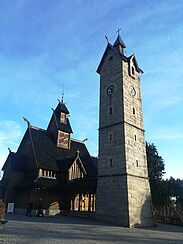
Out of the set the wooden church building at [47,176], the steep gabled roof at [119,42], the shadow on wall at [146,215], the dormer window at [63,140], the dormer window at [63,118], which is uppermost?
the steep gabled roof at [119,42]

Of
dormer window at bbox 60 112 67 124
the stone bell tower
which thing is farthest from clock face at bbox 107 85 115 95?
dormer window at bbox 60 112 67 124

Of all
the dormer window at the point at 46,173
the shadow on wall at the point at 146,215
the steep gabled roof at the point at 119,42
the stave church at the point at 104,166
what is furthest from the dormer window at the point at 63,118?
the shadow on wall at the point at 146,215

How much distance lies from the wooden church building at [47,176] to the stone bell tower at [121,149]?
3317 mm

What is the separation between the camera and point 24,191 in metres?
28.5

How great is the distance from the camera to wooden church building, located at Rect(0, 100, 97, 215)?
27.3 meters

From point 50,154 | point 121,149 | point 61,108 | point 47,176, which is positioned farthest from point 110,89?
point 47,176

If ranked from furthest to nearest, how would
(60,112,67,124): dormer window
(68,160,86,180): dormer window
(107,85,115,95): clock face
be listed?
(60,112,67,124): dormer window < (68,160,86,180): dormer window < (107,85,115,95): clock face

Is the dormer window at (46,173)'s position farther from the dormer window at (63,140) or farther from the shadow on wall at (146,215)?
the shadow on wall at (146,215)

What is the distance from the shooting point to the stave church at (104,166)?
22.4 metres

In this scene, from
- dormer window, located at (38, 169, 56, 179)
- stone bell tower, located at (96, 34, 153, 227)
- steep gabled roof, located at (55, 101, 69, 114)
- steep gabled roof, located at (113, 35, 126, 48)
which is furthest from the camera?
steep gabled roof, located at (55, 101, 69, 114)

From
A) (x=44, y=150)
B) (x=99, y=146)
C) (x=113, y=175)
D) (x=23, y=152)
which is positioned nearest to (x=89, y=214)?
(x=113, y=175)

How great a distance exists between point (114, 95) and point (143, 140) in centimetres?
567

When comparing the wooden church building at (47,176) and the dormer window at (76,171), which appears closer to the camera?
the wooden church building at (47,176)

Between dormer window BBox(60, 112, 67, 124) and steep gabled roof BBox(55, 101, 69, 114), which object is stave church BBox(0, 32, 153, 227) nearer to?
dormer window BBox(60, 112, 67, 124)
